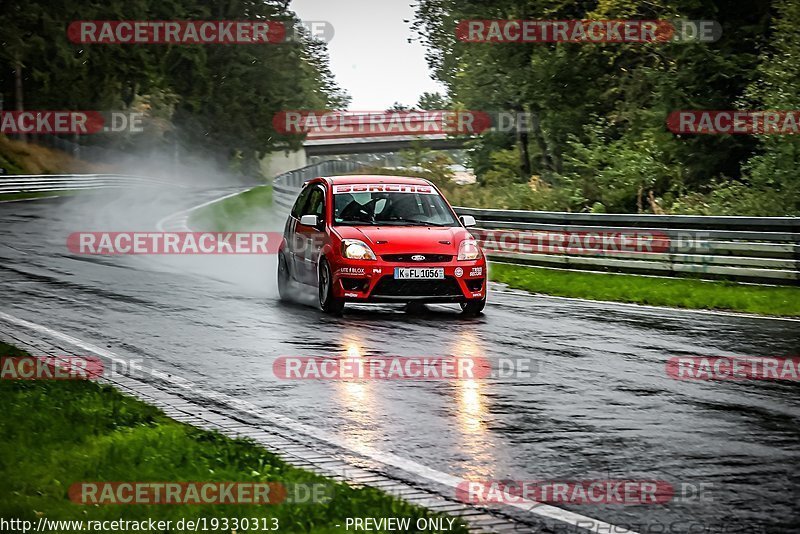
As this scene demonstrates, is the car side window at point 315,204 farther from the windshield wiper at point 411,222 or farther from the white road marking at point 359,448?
the white road marking at point 359,448

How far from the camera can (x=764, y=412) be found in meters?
9.16

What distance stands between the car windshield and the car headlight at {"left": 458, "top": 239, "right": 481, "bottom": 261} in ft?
2.30

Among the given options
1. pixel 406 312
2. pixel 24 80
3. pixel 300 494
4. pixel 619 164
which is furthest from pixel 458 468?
pixel 24 80

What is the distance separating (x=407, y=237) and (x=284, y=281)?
277 cm

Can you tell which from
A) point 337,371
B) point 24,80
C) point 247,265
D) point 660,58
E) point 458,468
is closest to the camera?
point 458,468

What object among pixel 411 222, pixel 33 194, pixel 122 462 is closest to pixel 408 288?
pixel 411 222

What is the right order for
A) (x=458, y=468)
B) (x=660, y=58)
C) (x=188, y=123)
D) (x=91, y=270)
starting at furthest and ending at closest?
(x=188, y=123), (x=660, y=58), (x=91, y=270), (x=458, y=468)

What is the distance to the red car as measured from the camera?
49.0ft

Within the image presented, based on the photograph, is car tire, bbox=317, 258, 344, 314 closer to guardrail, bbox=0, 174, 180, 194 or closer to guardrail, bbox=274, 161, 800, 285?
guardrail, bbox=274, 161, 800, 285

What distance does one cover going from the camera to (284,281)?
17.4 m

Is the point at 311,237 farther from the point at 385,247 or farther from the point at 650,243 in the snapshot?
the point at 650,243

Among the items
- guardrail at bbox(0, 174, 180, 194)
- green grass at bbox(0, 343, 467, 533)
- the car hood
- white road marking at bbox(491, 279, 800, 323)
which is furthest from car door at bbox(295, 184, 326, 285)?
guardrail at bbox(0, 174, 180, 194)

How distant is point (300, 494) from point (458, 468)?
1.17 meters

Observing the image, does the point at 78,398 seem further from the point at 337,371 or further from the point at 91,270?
the point at 91,270
